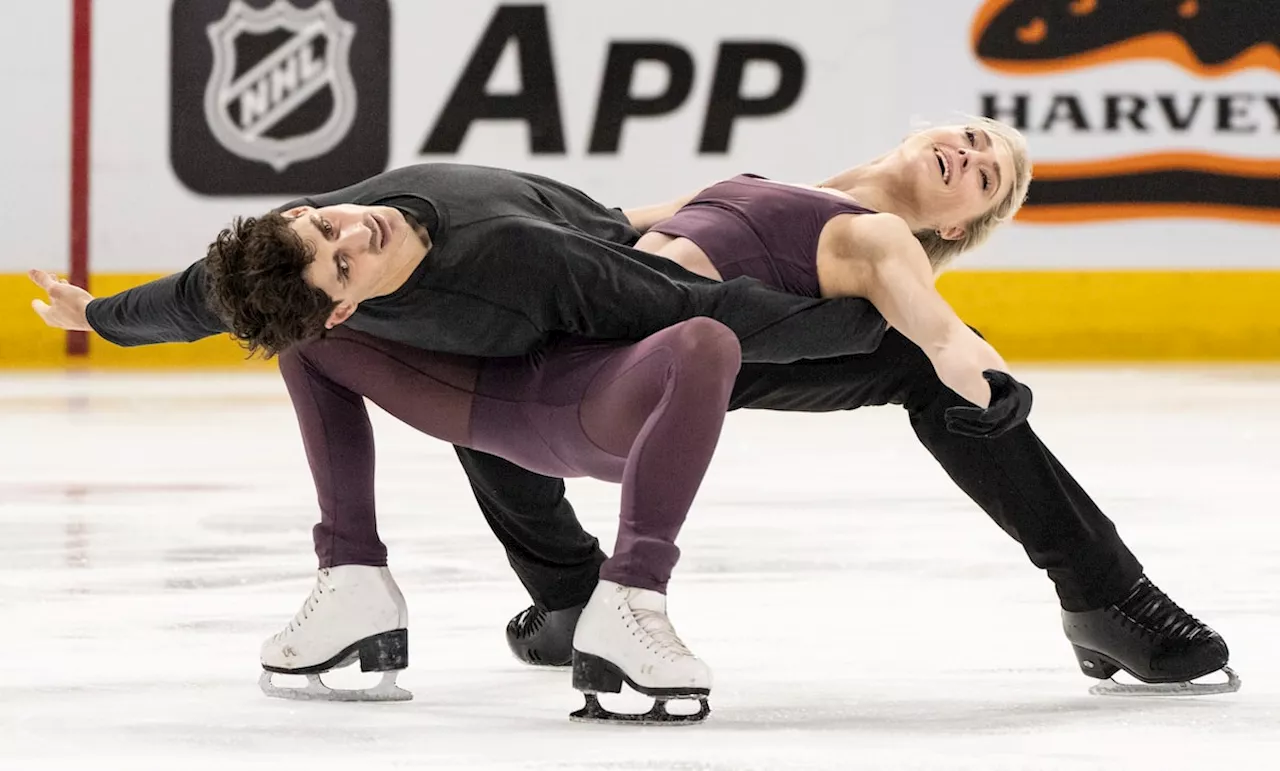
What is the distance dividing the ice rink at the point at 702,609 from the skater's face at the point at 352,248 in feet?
1.39

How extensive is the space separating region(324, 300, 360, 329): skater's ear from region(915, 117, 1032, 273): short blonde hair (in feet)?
2.83

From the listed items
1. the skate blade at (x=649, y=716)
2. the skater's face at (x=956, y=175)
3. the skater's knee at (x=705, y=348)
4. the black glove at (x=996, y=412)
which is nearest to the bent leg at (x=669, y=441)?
the skater's knee at (x=705, y=348)

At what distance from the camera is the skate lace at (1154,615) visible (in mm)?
2094

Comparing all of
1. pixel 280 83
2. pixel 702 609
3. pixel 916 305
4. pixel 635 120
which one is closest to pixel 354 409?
pixel 916 305

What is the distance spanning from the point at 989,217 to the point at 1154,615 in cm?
60

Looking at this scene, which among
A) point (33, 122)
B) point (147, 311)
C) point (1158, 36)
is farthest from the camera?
point (1158, 36)

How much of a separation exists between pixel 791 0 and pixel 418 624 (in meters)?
5.63

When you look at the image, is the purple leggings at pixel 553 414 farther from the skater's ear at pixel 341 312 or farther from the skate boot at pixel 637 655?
A: the skater's ear at pixel 341 312

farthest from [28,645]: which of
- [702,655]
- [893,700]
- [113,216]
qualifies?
[113,216]

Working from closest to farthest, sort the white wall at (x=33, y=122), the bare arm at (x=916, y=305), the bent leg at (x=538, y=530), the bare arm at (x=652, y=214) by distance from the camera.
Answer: the bare arm at (x=916, y=305) < the bent leg at (x=538, y=530) < the bare arm at (x=652, y=214) < the white wall at (x=33, y=122)

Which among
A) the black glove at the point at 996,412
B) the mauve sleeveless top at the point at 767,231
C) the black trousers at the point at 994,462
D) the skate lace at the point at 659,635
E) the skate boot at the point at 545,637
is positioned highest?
the mauve sleeveless top at the point at 767,231

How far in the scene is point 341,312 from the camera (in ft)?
6.17

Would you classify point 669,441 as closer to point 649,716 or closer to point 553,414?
point 553,414

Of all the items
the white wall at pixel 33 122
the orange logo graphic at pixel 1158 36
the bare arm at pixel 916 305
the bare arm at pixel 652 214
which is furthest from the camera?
the orange logo graphic at pixel 1158 36
